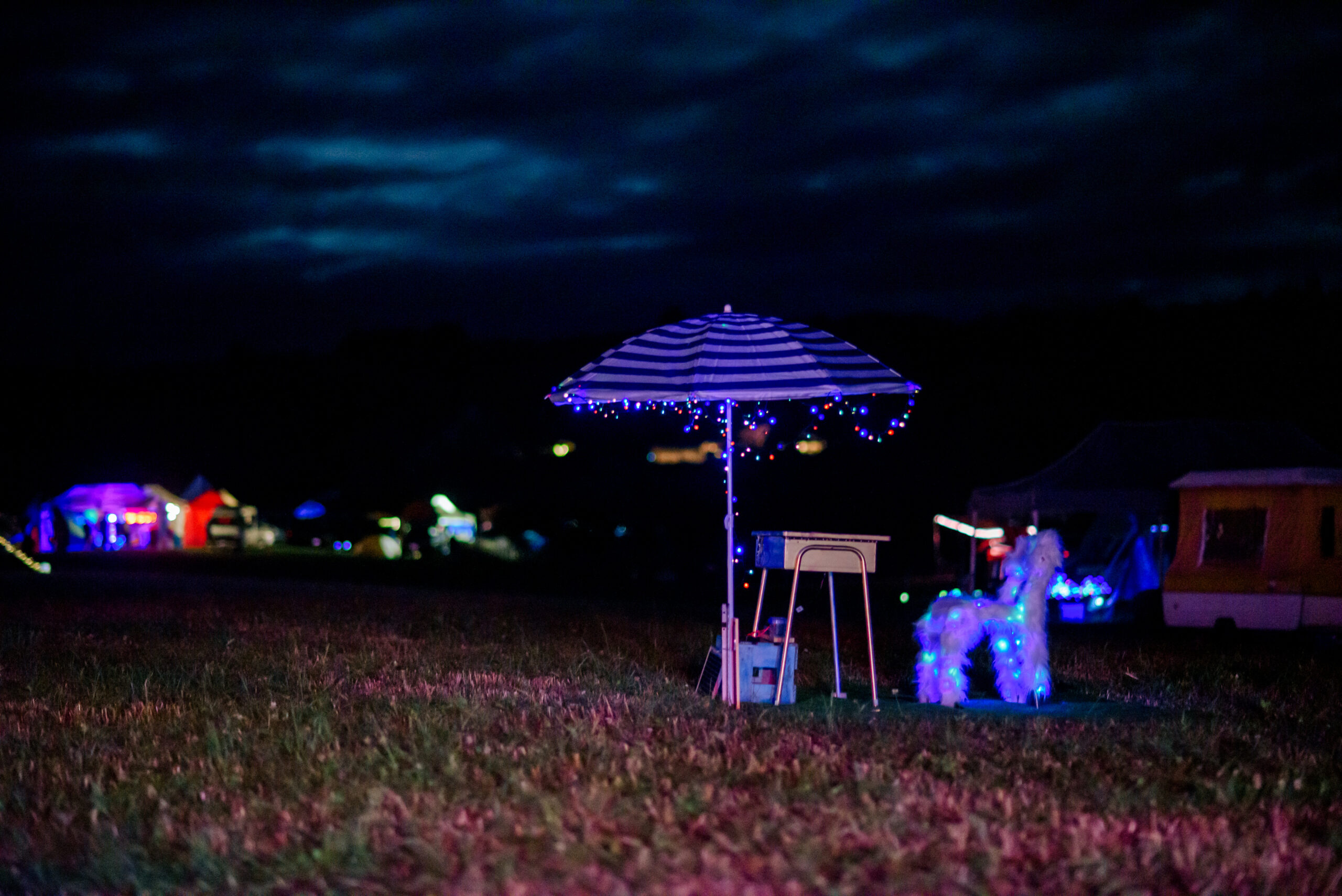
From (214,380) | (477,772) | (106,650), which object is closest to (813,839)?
(477,772)

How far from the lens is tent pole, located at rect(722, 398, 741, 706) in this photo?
352 inches

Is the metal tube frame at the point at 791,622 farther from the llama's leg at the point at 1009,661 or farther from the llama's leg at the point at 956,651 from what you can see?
the llama's leg at the point at 1009,661

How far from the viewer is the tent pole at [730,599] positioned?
893 cm

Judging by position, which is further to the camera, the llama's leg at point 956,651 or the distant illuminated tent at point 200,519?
the distant illuminated tent at point 200,519

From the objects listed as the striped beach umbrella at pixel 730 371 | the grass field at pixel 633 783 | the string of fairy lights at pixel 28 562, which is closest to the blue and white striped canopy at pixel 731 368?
the striped beach umbrella at pixel 730 371

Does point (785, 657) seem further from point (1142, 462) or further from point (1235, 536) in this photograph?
point (1142, 462)

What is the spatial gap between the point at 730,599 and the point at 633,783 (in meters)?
3.11

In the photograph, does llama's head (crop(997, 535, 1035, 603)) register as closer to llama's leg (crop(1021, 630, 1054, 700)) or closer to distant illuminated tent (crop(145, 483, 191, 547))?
llama's leg (crop(1021, 630, 1054, 700))

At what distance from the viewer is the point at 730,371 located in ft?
30.0

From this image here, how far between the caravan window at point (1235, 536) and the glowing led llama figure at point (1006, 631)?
10.9 m

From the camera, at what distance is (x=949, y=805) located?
5.74 m

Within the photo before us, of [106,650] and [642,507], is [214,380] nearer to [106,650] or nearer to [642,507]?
[642,507]

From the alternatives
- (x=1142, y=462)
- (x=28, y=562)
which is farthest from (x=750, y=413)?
(x=28, y=562)

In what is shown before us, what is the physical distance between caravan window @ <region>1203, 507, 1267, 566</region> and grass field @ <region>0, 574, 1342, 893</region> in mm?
7621
